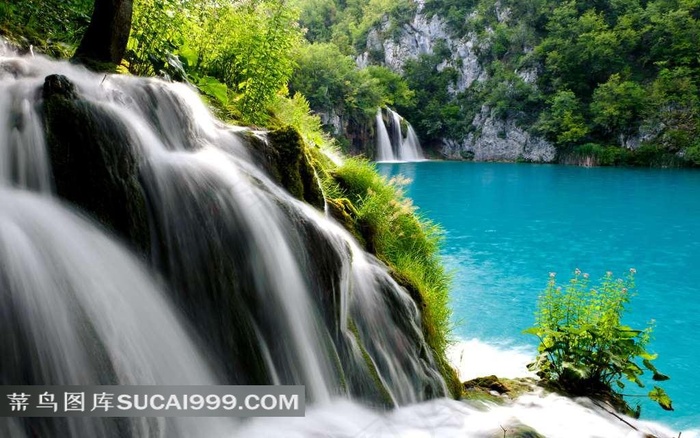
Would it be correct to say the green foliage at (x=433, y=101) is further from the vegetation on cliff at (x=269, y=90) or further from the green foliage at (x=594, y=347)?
the green foliage at (x=594, y=347)

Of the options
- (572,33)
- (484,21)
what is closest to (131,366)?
(572,33)

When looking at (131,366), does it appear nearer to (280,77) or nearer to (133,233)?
(133,233)

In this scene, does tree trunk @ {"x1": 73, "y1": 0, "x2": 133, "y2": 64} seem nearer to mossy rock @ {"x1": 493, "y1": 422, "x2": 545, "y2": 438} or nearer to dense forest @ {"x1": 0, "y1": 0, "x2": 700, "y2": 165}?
mossy rock @ {"x1": 493, "y1": 422, "x2": 545, "y2": 438}

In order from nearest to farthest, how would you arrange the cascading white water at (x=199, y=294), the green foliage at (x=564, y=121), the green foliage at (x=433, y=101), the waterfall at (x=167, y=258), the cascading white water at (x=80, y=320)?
the cascading white water at (x=80, y=320) → the cascading white water at (x=199, y=294) → the waterfall at (x=167, y=258) → the green foliage at (x=564, y=121) → the green foliage at (x=433, y=101)

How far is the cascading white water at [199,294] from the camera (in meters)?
2.23

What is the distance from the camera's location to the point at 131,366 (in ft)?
7.68

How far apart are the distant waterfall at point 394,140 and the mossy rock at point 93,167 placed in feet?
132

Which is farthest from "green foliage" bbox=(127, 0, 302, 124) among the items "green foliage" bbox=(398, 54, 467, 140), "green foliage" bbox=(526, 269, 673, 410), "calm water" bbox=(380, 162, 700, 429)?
"green foliage" bbox=(398, 54, 467, 140)

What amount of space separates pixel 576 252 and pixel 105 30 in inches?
435

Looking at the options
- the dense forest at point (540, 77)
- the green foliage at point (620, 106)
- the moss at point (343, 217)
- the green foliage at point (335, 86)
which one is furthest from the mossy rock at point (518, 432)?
the green foliage at point (620, 106)

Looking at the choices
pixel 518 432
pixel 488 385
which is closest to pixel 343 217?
pixel 488 385

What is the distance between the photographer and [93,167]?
2873 millimetres

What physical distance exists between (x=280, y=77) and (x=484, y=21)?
2154 inches

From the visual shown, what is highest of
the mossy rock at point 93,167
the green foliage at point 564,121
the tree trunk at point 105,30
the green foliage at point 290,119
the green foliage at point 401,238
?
the green foliage at point 564,121
